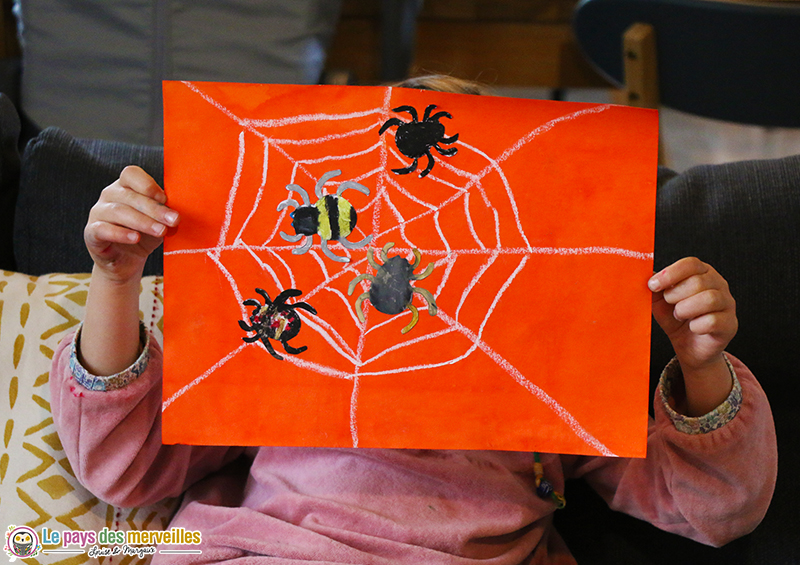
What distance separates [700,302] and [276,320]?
1.36 feet

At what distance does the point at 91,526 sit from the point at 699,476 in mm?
694

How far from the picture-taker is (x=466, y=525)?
73cm

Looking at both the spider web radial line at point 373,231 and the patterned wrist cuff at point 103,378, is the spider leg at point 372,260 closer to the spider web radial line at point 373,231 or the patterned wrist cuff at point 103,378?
the spider web radial line at point 373,231

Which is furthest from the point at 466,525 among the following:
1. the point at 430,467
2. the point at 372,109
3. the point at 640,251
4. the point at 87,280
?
the point at 87,280

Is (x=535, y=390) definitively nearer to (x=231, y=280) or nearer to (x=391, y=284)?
(x=391, y=284)

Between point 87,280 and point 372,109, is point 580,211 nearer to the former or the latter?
point 372,109

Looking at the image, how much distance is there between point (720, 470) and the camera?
690 millimetres

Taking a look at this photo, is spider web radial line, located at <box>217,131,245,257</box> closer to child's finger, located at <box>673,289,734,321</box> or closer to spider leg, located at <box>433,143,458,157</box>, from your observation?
spider leg, located at <box>433,143,458,157</box>

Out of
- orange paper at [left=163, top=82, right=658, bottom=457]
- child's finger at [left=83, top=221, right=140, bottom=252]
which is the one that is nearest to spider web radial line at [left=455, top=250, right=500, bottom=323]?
orange paper at [left=163, top=82, right=658, bottom=457]

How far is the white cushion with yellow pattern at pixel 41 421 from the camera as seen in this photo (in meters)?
0.75

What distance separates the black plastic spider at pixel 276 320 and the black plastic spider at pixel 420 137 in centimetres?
17

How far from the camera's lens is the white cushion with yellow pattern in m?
0.75

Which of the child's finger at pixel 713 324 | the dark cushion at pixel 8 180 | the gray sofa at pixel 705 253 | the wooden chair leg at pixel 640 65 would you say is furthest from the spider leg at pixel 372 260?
the wooden chair leg at pixel 640 65

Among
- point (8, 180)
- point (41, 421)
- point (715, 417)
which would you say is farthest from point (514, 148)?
point (8, 180)
